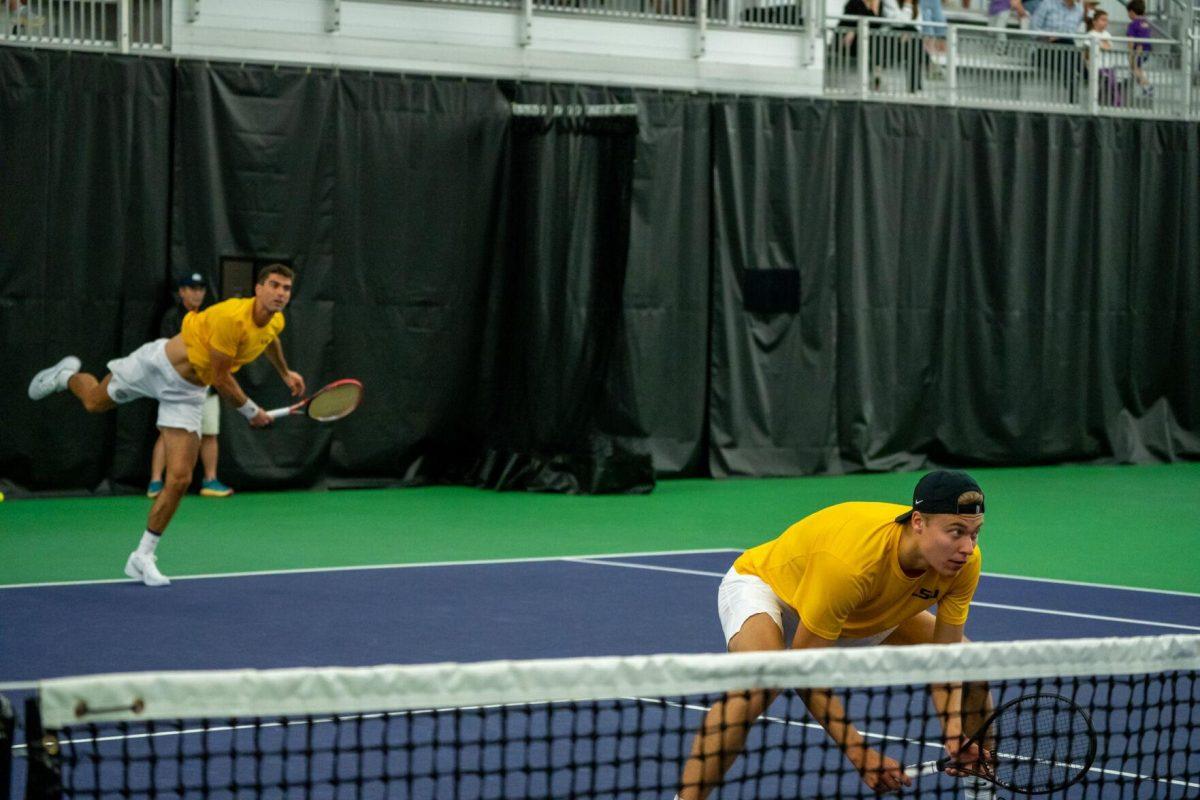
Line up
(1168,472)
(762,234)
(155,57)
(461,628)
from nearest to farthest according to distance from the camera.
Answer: (461,628), (155,57), (762,234), (1168,472)

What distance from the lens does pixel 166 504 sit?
8930 millimetres

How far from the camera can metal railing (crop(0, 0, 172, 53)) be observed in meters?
12.8

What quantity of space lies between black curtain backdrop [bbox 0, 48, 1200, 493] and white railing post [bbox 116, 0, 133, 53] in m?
0.22

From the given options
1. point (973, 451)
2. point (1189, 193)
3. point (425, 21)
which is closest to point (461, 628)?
point (425, 21)

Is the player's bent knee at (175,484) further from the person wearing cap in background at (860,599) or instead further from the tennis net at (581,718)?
the person wearing cap in background at (860,599)

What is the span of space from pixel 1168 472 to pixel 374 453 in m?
7.57

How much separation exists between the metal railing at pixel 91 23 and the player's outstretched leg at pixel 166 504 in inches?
197

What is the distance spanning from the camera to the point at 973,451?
53.7 ft

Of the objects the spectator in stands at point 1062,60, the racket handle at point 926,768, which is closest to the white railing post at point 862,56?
the spectator in stands at point 1062,60

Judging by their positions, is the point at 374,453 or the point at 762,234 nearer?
the point at 374,453

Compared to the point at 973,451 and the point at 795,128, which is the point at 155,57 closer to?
the point at 795,128

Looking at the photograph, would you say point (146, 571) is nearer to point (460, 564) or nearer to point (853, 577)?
point (460, 564)

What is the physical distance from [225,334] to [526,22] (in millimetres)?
6600

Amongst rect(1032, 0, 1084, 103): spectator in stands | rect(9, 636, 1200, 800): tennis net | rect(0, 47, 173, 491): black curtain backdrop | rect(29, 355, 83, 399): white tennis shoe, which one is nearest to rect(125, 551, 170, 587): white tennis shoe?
rect(29, 355, 83, 399): white tennis shoe
